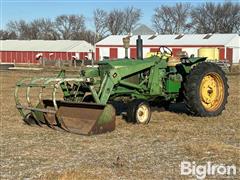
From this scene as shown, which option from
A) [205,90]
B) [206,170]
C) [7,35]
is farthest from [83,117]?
[7,35]

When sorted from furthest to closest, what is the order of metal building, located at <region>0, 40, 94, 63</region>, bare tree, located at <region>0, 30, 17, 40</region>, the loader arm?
bare tree, located at <region>0, 30, 17, 40</region>, metal building, located at <region>0, 40, 94, 63</region>, the loader arm

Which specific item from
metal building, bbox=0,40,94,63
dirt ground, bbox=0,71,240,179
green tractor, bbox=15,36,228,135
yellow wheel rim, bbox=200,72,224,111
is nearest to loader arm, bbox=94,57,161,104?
green tractor, bbox=15,36,228,135

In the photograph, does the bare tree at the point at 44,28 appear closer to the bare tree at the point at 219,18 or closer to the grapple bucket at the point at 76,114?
the bare tree at the point at 219,18

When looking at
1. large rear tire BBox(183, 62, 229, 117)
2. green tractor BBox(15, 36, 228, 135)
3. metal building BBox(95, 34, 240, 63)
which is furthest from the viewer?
metal building BBox(95, 34, 240, 63)

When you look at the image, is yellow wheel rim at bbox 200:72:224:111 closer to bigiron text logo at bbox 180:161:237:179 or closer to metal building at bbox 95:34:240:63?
bigiron text logo at bbox 180:161:237:179

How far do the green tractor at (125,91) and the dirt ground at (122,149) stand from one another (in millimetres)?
264

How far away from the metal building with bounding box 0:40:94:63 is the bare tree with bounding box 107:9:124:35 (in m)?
27.1

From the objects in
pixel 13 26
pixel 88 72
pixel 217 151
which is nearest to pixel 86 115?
pixel 88 72

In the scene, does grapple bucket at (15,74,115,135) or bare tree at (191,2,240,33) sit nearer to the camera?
grapple bucket at (15,74,115,135)

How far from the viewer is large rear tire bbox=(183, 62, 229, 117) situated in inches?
413

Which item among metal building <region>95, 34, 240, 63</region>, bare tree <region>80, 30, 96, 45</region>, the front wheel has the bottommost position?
the front wheel

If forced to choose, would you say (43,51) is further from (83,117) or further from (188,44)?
(83,117)

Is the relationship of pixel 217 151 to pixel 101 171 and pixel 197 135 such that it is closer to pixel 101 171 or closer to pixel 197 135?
pixel 197 135

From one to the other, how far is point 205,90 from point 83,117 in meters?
3.38
